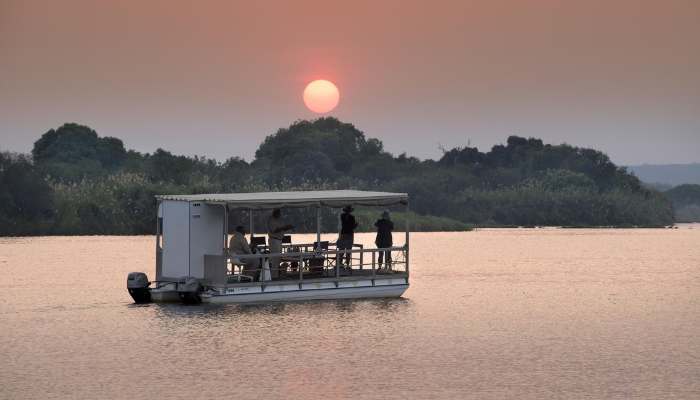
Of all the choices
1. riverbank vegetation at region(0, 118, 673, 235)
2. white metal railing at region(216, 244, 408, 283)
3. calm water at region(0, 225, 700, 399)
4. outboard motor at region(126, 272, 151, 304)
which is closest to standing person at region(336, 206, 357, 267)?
white metal railing at region(216, 244, 408, 283)

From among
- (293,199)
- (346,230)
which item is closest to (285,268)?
(346,230)

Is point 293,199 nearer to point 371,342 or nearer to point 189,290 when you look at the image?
point 189,290

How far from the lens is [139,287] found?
36.8 meters

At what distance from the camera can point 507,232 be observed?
111 metres

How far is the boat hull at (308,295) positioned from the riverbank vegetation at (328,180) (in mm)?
51018

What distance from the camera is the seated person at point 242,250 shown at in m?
35.2

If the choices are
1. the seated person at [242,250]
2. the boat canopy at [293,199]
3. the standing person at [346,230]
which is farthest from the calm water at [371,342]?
the boat canopy at [293,199]

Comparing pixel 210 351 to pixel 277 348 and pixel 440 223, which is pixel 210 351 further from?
pixel 440 223

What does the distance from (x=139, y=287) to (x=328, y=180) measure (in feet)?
308

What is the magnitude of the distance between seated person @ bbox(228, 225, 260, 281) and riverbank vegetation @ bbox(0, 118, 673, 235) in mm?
52113

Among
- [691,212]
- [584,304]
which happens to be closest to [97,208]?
[584,304]

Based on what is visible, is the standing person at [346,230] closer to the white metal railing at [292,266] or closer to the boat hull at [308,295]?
the white metal railing at [292,266]

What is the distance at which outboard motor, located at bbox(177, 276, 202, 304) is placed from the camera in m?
35.2

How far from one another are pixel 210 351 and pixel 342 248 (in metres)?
9.26
